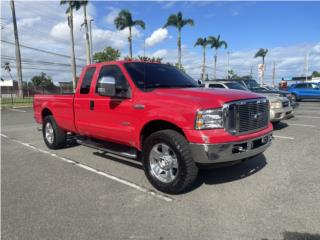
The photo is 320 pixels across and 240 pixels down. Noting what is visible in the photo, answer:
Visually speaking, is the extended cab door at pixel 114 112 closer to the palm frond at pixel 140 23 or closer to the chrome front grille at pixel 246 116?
the chrome front grille at pixel 246 116

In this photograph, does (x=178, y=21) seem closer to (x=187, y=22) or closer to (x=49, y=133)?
(x=187, y=22)

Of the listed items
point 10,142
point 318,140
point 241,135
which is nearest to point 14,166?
point 10,142

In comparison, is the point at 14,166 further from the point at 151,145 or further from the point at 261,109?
the point at 261,109

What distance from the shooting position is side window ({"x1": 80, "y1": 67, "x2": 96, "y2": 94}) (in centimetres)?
617

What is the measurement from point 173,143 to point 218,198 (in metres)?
→ 1.01

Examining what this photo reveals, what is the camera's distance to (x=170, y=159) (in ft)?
14.8

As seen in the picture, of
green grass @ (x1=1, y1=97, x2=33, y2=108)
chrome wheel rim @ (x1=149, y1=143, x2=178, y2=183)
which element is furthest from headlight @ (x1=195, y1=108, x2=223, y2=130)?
green grass @ (x1=1, y1=97, x2=33, y2=108)

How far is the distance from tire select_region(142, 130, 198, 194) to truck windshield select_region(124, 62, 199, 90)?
106cm

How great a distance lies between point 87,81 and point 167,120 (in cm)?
263

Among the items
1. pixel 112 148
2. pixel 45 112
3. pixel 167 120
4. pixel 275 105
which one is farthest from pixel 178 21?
pixel 167 120

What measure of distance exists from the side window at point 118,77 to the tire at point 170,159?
102 centimetres

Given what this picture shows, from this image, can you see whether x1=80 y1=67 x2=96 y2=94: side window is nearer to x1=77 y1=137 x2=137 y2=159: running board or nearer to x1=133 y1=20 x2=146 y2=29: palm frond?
x1=77 y1=137 x2=137 y2=159: running board

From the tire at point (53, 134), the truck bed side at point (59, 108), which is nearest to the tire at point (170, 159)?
the truck bed side at point (59, 108)

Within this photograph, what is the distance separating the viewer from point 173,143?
4.25 metres
